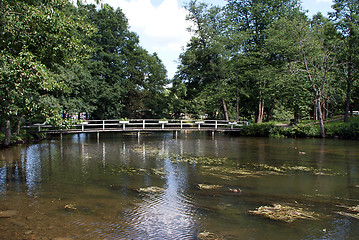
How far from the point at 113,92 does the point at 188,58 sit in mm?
9052

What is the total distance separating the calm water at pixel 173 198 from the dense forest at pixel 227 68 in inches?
486

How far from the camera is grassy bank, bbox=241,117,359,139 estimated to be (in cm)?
2188

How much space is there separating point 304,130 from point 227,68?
10293 millimetres

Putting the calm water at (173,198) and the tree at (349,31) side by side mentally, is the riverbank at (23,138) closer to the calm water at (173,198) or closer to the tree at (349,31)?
the calm water at (173,198)

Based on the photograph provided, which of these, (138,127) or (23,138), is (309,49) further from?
(23,138)

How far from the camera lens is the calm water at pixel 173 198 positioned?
500 cm

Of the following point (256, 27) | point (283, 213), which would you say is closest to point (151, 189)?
point (283, 213)

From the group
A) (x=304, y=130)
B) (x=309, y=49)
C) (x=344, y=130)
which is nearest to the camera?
(x=344, y=130)

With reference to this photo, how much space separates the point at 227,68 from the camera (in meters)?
29.7

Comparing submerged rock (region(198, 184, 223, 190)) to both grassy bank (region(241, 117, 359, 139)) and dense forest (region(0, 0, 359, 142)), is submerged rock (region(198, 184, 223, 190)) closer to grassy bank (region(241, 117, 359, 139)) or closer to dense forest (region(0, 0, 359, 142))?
dense forest (region(0, 0, 359, 142))

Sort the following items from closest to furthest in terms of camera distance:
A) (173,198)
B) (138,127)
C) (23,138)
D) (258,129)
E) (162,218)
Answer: (162,218) < (173,198) < (23,138) < (258,129) < (138,127)

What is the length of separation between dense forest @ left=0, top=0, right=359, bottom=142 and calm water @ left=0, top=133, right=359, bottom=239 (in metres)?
12.3

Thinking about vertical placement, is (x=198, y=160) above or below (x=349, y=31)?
below

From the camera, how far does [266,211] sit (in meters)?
5.83
